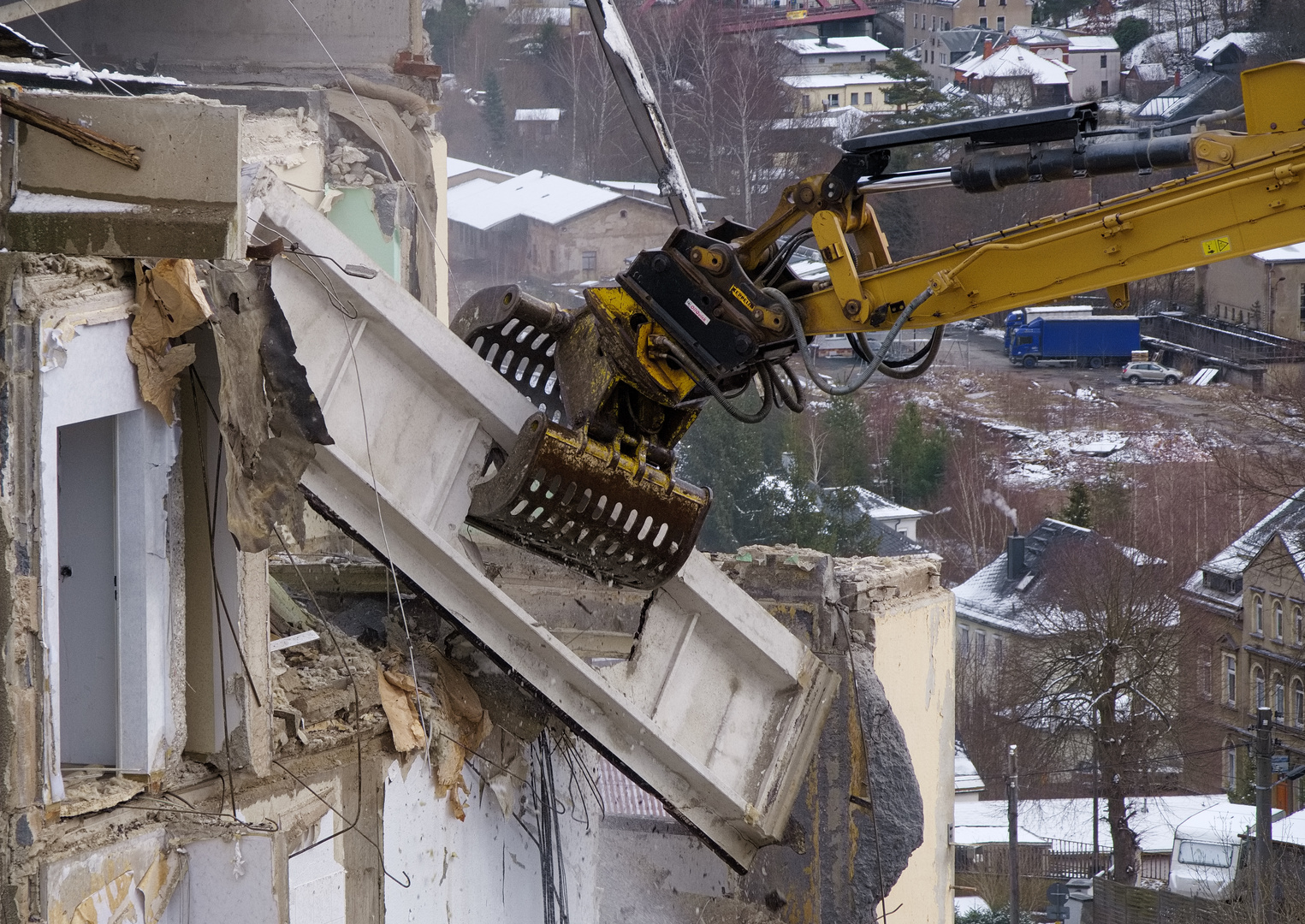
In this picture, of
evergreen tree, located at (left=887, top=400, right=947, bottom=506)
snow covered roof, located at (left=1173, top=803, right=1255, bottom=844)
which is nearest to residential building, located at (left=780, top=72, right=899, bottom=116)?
evergreen tree, located at (left=887, top=400, right=947, bottom=506)

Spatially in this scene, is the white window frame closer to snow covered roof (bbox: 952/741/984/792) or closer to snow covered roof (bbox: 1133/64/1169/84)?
snow covered roof (bbox: 952/741/984/792)

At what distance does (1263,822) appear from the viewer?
21.1 m

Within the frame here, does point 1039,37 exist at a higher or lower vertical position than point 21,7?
higher

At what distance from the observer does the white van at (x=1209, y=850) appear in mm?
27034

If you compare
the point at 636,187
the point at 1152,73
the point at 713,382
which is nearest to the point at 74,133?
the point at 713,382

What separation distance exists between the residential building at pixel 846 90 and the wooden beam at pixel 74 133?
5056cm

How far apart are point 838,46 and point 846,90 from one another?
13.5 feet

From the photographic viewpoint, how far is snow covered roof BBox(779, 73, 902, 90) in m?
54.8

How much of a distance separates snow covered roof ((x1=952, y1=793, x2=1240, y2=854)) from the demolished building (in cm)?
2346

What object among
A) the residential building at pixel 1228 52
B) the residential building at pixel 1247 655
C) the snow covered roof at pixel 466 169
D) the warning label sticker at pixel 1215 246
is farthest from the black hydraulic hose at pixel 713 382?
the residential building at pixel 1228 52

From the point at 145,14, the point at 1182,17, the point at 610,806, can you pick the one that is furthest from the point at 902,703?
the point at 1182,17

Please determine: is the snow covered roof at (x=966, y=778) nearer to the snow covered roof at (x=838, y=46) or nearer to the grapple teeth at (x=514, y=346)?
the grapple teeth at (x=514, y=346)

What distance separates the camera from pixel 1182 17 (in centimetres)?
6034

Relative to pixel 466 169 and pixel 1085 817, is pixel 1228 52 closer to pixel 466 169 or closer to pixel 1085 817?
pixel 466 169
